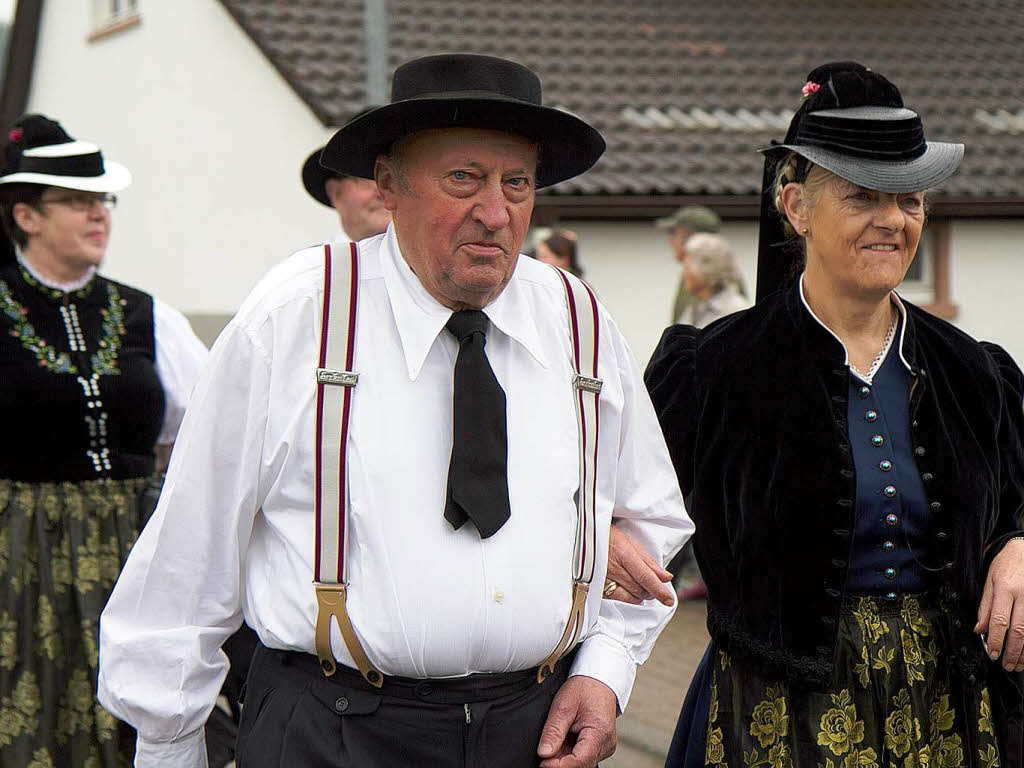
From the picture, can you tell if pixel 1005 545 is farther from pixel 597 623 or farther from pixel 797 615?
pixel 597 623

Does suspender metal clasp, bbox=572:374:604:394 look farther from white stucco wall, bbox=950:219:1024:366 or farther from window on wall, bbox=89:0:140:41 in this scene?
window on wall, bbox=89:0:140:41

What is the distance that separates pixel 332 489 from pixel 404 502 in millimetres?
126

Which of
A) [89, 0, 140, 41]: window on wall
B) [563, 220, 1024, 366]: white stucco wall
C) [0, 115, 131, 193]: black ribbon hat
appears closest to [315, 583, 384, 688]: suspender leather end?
[0, 115, 131, 193]: black ribbon hat

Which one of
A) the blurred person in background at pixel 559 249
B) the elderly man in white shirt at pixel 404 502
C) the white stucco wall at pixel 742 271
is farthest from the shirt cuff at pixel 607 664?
the white stucco wall at pixel 742 271

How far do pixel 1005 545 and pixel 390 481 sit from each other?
1.43 metres

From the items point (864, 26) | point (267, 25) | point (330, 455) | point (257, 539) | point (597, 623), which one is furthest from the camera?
point (864, 26)

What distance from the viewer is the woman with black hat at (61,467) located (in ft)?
14.5

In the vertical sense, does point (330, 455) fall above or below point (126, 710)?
above

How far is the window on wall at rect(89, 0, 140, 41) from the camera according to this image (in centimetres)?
1596

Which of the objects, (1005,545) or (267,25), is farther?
(267,25)

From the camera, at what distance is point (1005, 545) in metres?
3.01

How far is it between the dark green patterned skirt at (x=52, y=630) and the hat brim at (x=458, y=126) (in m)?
2.20

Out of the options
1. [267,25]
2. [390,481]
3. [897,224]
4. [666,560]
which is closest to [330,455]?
[390,481]

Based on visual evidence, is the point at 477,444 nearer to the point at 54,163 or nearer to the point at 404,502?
the point at 404,502
